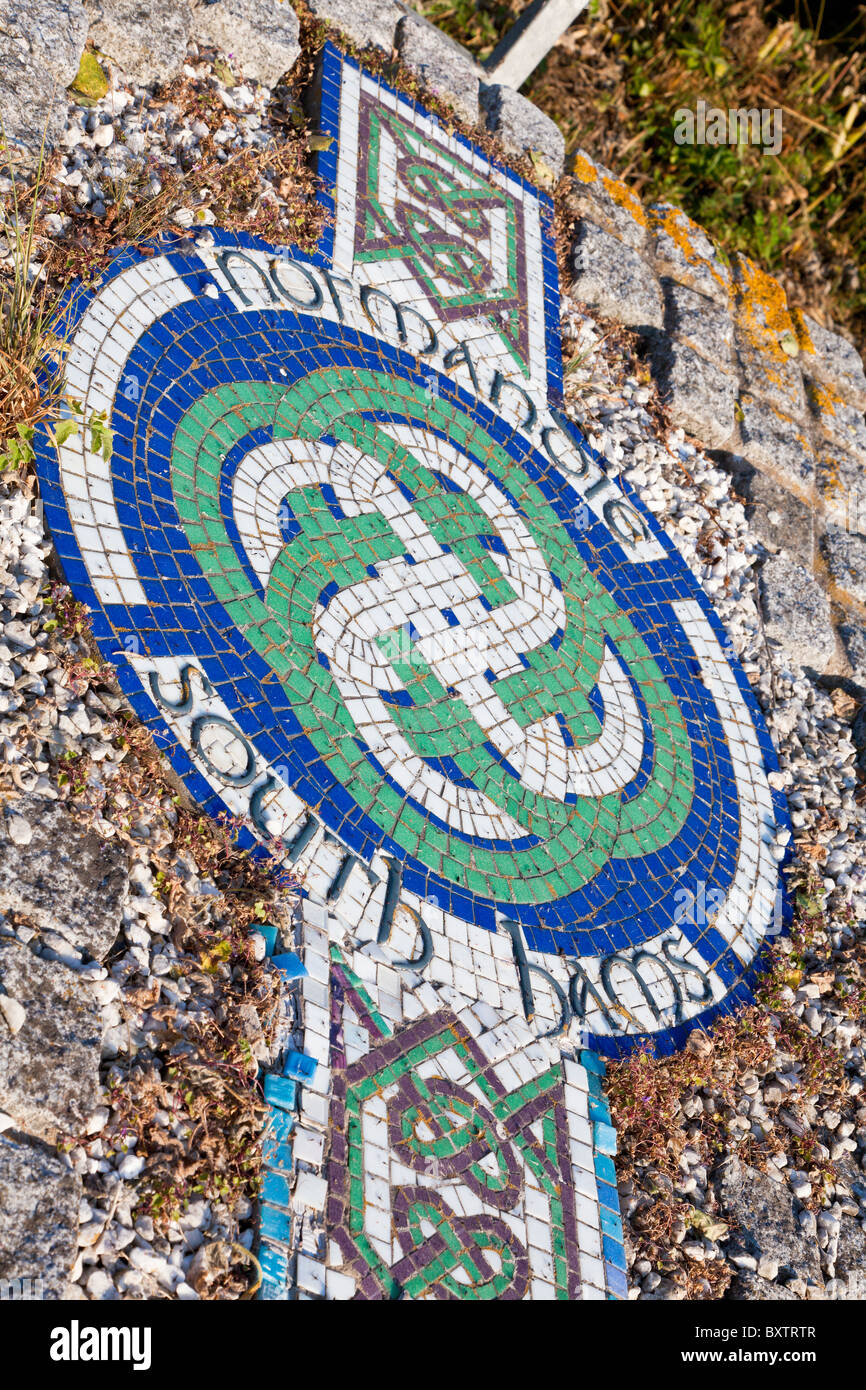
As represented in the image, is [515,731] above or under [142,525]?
under

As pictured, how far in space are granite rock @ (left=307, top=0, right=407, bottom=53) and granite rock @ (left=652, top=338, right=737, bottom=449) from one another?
5.87ft

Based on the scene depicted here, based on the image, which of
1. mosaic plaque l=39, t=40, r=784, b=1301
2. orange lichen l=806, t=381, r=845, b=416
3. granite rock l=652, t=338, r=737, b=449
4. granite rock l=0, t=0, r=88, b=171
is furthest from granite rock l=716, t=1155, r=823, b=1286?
orange lichen l=806, t=381, r=845, b=416

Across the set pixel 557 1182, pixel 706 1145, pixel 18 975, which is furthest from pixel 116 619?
pixel 706 1145

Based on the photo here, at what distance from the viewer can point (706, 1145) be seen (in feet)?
10.4

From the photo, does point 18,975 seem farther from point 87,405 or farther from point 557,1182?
point 87,405

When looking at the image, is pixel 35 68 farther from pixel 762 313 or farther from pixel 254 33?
pixel 762 313

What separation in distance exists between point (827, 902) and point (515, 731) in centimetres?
130

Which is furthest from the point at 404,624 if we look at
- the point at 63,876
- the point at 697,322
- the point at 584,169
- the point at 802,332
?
the point at 802,332

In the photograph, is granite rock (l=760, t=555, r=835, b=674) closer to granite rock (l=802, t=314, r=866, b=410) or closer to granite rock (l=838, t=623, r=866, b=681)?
granite rock (l=838, t=623, r=866, b=681)

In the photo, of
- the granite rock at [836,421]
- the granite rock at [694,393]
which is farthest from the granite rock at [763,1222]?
the granite rock at [836,421]

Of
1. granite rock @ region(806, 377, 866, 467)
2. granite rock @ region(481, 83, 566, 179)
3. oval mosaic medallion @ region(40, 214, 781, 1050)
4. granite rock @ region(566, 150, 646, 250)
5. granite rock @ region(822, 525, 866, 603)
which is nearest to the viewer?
oval mosaic medallion @ region(40, 214, 781, 1050)

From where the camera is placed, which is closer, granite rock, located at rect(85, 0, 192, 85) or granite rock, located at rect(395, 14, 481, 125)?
granite rock, located at rect(85, 0, 192, 85)

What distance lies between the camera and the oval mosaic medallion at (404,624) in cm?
303

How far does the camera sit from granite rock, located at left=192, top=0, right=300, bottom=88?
439 centimetres
